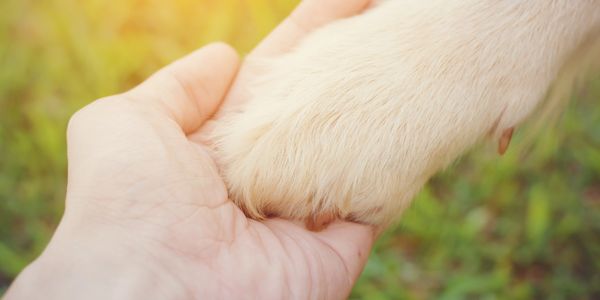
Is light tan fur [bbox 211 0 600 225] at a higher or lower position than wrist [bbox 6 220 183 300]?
higher

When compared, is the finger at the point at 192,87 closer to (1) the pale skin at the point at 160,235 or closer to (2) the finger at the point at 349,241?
(1) the pale skin at the point at 160,235

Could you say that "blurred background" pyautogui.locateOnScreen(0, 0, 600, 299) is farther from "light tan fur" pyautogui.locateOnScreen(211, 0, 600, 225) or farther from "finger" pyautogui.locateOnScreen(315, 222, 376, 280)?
"light tan fur" pyautogui.locateOnScreen(211, 0, 600, 225)

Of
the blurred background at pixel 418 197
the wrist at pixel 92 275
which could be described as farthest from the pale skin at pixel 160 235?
the blurred background at pixel 418 197

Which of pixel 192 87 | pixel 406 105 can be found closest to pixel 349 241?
pixel 406 105

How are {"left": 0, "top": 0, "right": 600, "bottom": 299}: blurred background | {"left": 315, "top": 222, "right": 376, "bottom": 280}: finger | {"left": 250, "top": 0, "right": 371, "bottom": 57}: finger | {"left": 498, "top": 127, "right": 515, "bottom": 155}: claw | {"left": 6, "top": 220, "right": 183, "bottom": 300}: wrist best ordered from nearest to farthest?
{"left": 6, "top": 220, "right": 183, "bottom": 300}: wrist, {"left": 498, "top": 127, "right": 515, "bottom": 155}: claw, {"left": 315, "top": 222, "right": 376, "bottom": 280}: finger, {"left": 250, "top": 0, "right": 371, "bottom": 57}: finger, {"left": 0, "top": 0, "right": 600, "bottom": 299}: blurred background

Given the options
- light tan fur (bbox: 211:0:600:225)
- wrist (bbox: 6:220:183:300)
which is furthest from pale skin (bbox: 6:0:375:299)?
light tan fur (bbox: 211:0:600:225)

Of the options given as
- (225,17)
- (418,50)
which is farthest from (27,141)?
(418,50)
